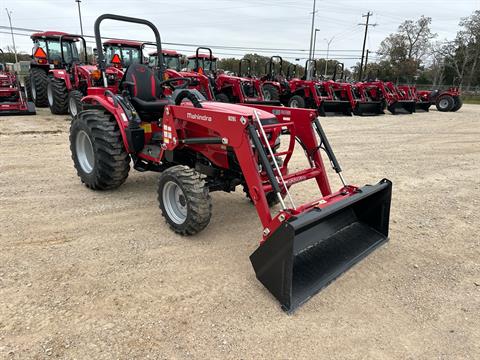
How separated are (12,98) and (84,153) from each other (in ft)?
26.6

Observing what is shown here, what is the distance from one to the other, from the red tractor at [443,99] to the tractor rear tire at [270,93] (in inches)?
330

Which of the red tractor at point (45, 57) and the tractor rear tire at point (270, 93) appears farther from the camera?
the tractor rear tire at point (270, 93)

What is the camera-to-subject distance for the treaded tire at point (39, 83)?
1195cm

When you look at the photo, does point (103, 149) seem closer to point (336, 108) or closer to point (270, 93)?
point (270, 93)

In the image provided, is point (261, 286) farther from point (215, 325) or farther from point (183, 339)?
point (183, 339)

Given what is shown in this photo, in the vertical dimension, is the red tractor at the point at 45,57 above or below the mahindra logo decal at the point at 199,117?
above

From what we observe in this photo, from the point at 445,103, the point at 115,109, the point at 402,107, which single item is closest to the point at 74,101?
the point at 115,109

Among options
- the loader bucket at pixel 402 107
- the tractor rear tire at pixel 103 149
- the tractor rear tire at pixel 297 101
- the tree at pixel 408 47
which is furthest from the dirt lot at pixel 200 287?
the tree at pixel 408 47

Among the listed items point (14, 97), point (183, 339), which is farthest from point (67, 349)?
point (14, 97)

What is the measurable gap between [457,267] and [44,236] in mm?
3959

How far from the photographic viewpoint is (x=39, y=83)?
12.0 metres

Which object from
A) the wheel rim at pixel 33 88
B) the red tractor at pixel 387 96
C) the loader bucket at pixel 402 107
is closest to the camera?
the wheel rim at pixel 33 88

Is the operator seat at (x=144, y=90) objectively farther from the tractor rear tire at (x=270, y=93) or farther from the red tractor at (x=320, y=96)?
the red tractor at (x=320, y=96)

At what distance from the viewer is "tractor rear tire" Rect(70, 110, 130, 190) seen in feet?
14.0
